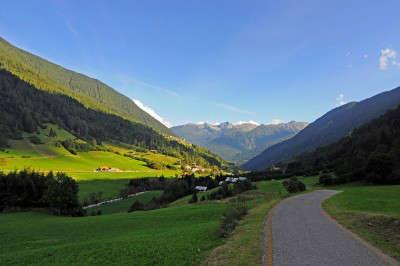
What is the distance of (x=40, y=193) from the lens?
7925 centimetres

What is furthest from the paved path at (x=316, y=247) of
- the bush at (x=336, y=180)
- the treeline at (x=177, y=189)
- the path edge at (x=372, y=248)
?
the bush at (x=336, y=180)

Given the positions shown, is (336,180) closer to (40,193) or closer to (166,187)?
(166,187)

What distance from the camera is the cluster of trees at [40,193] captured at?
7344cm

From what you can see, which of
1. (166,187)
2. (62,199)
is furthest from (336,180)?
(62,199)

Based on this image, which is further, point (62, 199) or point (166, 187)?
point (166, 187)

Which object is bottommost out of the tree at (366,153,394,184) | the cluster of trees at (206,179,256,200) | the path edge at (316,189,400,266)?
the path edge at (316,189,400,266)

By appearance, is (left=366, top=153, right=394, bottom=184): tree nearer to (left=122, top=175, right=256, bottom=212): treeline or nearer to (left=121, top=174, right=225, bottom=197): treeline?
(left=122, top=175, right=256, bottom=212): treeline

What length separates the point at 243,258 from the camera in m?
15.8

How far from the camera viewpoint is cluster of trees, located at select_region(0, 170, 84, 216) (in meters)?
73.4

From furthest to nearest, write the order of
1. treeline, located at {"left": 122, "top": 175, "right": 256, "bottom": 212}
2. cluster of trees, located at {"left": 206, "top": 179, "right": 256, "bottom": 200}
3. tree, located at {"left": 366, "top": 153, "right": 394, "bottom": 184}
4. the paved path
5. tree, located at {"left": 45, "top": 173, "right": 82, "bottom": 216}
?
tree, located at {"left": 366, "top": 153, "right": 394, "bottom": 184} → treeline, located at {"left": 122, "top": 175, "right": 256, "bottom": 212} → cluster of trees, located at {"left": 206, "top": 179, "right": 256, "bottom": 200} → tree, located at {"left": 45, "top": 173, "right": 82, "bottom": 216} → the paved path

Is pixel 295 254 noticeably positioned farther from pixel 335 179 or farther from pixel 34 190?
pixel 335 179

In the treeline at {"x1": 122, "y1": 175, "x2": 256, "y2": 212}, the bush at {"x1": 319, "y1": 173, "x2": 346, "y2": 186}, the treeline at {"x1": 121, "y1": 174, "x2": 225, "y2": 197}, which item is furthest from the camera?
the treeline at {"x1": 121, "y1": 174, "x2": 225, "y2": 197}

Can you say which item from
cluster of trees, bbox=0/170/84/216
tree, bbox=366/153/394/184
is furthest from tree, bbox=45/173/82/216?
tree, bbox=366/153/394/184

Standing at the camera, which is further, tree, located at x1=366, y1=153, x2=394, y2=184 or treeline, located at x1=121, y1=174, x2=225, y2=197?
treeline, located at x1=121, y1=174, x2=225, y2=197
